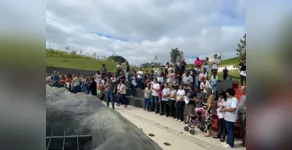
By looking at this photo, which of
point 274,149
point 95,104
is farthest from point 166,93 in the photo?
point 274,149

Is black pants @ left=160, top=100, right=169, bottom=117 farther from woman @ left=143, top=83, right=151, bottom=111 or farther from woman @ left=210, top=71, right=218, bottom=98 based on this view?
woman @ left=210, top=71, right=218, bottom=98

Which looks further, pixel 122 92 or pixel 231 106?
pixel 122 92

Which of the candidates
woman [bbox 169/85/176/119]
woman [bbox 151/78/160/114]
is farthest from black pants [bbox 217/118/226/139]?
woman [bbox 151/78/160/114]

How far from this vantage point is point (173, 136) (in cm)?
688

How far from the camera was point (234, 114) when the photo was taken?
18.7 ft

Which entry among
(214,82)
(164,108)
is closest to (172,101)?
(164,108)

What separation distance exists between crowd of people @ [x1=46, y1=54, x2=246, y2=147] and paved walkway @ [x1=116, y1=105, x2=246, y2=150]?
1.04 ft

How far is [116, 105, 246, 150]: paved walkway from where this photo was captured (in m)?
5.98

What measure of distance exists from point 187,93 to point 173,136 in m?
2.41

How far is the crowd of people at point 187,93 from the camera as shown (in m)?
5.82

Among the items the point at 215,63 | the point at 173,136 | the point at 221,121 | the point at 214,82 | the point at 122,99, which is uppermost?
the point at 215,63

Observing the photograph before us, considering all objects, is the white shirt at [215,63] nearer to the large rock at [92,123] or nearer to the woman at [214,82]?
the woman at [214,82]

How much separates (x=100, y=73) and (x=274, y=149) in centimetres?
1531

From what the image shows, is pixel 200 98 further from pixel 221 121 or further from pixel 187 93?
pixel 221 121
